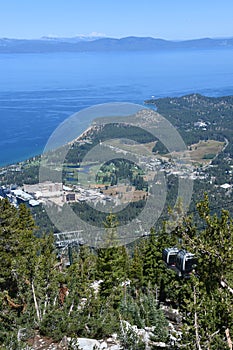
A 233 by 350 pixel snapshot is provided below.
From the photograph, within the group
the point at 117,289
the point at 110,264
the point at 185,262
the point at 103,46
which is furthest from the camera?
the point at 103,46

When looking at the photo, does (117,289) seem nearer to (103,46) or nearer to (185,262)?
(185,262)

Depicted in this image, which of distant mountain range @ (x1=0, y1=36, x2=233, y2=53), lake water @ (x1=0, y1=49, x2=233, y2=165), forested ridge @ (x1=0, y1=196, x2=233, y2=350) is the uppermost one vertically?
distant mountain range @ (x1=0, y1=36, x2=233, y2=53)

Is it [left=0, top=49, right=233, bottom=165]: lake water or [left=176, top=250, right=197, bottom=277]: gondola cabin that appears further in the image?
[left=0, top=49, right=233, bottom=165]: lake water

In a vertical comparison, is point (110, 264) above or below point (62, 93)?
above

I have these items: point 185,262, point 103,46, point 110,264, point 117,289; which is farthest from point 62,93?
point 103,46

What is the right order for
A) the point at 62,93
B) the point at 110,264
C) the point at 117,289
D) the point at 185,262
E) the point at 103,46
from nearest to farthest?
the point at 185,262, the point at 117,289, the point at 110,264, the point at 62,93, the point at 103,46

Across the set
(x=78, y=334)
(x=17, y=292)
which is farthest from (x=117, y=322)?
(x=17, y=292)

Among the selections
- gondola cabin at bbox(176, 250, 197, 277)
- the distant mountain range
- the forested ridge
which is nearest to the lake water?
the forested ridge

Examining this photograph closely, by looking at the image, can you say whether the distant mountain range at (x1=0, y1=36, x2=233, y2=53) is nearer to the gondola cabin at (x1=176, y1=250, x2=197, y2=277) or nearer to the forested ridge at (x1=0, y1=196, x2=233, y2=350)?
the forested ridge at (x1=0, y1=196, x2=233, y2=350)

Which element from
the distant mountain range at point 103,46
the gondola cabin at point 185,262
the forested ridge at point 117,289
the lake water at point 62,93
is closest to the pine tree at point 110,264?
the forested ridge at point 117,289
